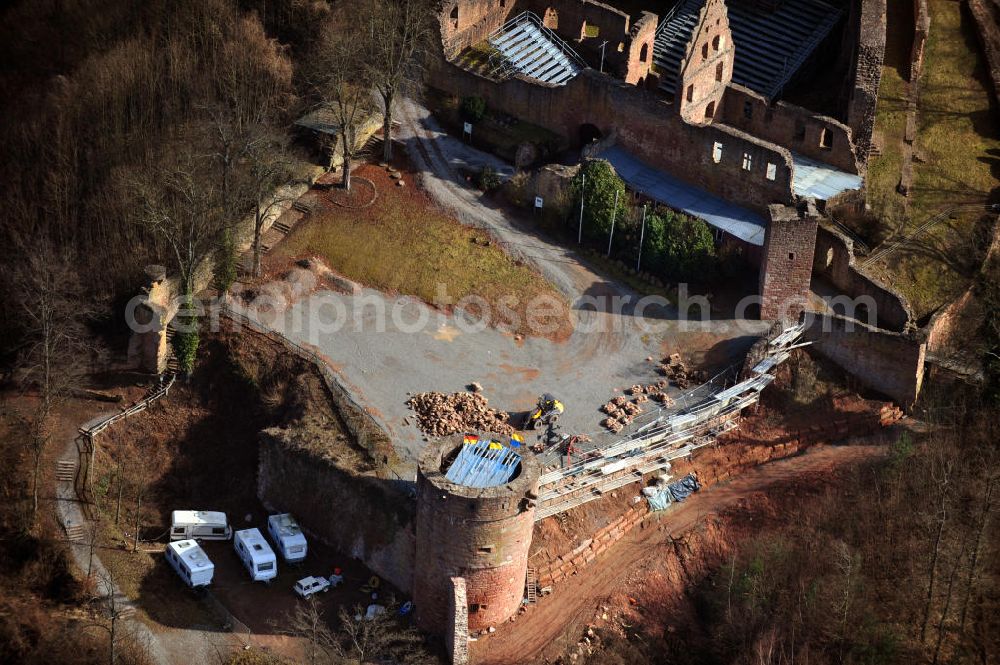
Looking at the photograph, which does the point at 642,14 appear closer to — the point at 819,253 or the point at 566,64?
the point at 566,64

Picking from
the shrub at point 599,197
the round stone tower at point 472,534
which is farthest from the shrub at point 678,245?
the round stone tower at point 472,534

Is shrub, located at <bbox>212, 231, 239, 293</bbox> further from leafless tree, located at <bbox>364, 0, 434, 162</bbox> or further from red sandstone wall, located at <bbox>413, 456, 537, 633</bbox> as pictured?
red sandstone wall, located at <bbox>413, 456, 537, 633</bbox>

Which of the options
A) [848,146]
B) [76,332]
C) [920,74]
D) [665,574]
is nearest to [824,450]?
[665,574]

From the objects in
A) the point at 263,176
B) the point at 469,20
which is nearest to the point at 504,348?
the point at 263,176

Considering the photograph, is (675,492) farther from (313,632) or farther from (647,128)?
(647,128)

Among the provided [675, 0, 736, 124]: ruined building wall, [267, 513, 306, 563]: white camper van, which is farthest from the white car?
[675, 0, 736, 124]: ruined building wall

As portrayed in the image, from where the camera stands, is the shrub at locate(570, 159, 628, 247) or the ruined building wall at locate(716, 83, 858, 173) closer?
the shrub at locate(570, 159, 628, 247)

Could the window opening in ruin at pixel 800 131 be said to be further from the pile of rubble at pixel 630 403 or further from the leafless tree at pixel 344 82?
the leafless tree at pixel 344 82

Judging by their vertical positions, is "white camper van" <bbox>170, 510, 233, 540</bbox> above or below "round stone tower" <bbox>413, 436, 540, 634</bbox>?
below

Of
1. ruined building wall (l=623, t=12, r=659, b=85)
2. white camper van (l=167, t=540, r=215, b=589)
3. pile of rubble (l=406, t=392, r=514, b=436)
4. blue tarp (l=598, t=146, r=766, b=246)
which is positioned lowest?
white camper van (l=167, t=540, r=215, b=589)
